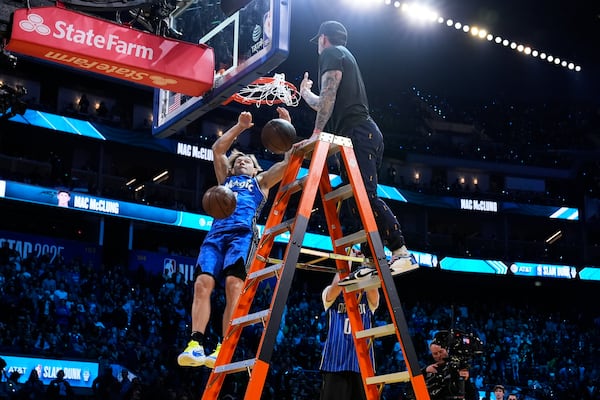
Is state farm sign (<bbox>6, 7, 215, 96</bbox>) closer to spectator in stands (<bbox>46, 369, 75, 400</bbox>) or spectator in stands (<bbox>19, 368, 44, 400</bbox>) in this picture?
spectator in stands (<bbox>19, 368, 44, 400</bbox>)

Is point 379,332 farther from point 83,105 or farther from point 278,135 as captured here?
point 83,105

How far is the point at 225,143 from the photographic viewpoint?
6.54 m

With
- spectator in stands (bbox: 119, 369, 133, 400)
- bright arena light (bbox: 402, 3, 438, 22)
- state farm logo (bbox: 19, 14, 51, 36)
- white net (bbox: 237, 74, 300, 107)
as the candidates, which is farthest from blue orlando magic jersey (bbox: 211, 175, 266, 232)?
bright arena light (bbox: 402, 3, 438, 22)

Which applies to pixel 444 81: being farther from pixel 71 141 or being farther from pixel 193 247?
pixel 71 141

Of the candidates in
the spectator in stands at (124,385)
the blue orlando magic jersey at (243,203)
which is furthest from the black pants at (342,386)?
the spectator in stands at (124,385)

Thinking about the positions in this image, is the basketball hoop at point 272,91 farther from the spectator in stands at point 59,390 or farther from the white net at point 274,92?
the spectator in stands at point 59,390

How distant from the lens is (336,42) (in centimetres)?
619

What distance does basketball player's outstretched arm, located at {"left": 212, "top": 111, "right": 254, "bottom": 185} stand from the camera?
6465 millimetres

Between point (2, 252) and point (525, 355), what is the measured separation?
17.6m

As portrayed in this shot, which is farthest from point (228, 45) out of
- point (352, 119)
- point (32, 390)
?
point (32, 390)

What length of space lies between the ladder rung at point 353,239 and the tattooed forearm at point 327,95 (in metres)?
0.85

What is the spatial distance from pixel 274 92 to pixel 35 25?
2.86m

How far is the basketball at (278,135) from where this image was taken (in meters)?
6.07

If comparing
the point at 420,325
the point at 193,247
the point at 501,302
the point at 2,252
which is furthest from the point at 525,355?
the point at 2,252
